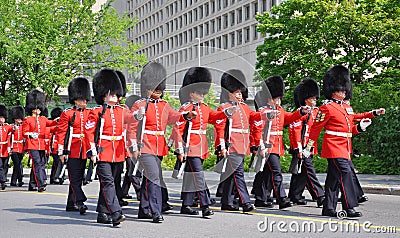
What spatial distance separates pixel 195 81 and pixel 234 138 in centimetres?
105

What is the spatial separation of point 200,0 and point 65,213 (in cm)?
5849

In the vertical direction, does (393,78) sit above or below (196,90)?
above

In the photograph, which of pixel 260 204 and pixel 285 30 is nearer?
pixel 260 204

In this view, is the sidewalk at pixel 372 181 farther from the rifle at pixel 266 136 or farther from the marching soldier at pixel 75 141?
the marching soldier at pixel 75 141

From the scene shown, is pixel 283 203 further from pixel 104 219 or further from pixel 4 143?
pixel 4 143

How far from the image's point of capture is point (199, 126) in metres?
10.4

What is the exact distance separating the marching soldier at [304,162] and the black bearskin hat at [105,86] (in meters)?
3.19

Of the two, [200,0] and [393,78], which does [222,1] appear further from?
[393,78]

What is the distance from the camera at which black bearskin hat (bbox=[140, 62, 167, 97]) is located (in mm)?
10266

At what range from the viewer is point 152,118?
394 inches

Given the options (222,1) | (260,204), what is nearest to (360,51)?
(260,204)

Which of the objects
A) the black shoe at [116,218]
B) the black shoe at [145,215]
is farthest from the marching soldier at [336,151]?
the black shoe at [116,218]

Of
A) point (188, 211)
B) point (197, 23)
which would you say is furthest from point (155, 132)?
point (197, 23)

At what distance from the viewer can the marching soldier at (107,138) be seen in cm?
940
